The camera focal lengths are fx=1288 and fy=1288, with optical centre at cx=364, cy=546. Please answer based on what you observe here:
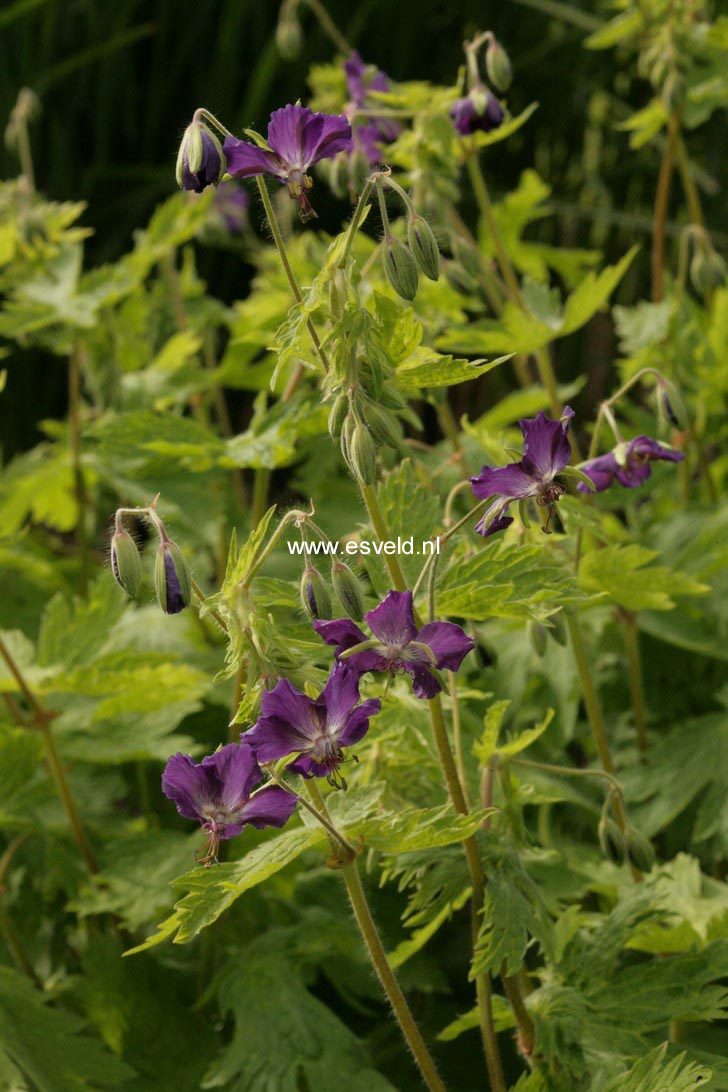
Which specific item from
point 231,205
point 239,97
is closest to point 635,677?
point 231,205

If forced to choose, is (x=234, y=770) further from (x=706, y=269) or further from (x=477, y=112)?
(x=706, y=269)

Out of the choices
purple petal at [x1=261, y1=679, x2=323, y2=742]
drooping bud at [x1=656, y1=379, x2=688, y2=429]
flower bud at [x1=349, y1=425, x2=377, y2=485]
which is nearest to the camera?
purple petal at [x1=261, y1=679, x2=323, y2=742]

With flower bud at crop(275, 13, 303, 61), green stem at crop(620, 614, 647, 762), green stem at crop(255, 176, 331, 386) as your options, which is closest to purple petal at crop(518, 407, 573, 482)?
green stem at crop(255, 176, 331, 386)

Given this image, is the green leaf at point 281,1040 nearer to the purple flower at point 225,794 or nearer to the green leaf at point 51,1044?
the green leaf at point 51,1044

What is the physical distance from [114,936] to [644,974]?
3.27 feet

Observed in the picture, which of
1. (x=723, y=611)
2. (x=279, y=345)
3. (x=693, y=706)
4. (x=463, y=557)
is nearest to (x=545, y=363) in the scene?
(x=723, y=611)

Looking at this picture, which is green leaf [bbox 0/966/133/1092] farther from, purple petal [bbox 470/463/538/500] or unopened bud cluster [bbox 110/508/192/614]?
purple petal [bbox 470/463/538/500]

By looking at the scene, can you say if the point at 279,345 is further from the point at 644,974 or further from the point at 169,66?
the point at 169,66

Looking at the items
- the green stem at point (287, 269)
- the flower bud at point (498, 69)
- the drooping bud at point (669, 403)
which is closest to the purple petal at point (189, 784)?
the green stem at point (287, 269)

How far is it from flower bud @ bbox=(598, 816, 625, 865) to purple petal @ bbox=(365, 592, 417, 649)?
645 mm

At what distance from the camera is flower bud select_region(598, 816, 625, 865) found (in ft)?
6.13

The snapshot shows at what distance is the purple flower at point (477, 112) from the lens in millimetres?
2309

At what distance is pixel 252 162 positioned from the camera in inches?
59.2

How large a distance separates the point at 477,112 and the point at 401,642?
130 cm
